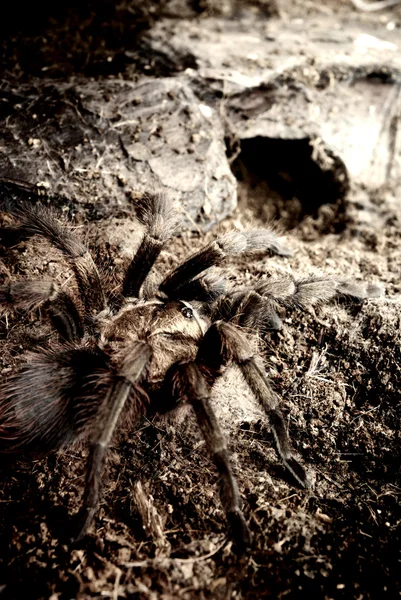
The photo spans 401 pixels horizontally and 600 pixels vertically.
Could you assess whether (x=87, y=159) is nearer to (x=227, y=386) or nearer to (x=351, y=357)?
(x=227, y=386)

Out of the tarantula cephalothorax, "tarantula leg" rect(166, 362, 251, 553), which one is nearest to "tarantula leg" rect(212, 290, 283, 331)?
the tarantula cephalothorax

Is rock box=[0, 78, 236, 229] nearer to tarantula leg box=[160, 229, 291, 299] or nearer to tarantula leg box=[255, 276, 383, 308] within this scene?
tarantula leg box=[160, 229, 291, 299]

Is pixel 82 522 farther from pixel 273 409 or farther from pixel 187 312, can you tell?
pixel 187 312

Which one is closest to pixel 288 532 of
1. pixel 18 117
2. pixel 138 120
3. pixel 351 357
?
pixel 351 357

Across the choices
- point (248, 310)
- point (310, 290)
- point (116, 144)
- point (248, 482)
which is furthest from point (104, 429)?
point (116, 144)

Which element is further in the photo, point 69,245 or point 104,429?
point 69,245

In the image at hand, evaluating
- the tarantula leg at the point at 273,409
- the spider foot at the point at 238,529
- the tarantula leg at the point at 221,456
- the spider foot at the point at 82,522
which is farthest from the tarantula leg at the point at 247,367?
the spider foot at the point at 82,522
